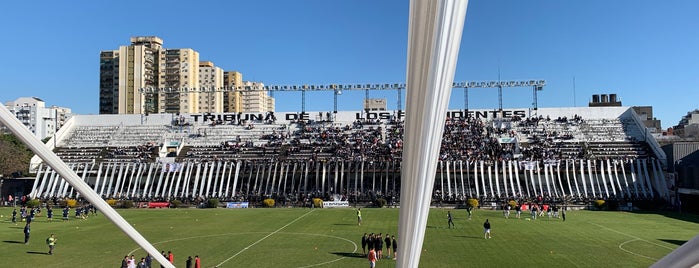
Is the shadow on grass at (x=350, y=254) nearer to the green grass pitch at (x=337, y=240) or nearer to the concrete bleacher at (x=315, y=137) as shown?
the green grass pitch at (x=337, y=240)

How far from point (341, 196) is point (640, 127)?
1666 inches

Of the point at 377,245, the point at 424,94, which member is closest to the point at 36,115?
the point at 377,245

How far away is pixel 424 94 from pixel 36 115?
177942mm

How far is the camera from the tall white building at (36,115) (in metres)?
153

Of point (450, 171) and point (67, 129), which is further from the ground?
point (67, 129)

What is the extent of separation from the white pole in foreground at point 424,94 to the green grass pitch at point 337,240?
17300 mm

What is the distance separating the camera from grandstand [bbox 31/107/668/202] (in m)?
59.2

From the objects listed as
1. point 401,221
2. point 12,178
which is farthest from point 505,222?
point 12,178

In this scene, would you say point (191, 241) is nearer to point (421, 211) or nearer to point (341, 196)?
point (421, 211)

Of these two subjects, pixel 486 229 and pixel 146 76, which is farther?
pixel 146 76

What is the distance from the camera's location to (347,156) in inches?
2643

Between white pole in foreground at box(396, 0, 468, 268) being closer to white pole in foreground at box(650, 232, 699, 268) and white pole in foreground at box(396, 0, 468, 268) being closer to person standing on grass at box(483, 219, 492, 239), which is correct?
white pole in foreground at box(650, 232, 699, 268)

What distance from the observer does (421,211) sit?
4.76 m

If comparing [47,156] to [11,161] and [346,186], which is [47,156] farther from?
[11,161]
